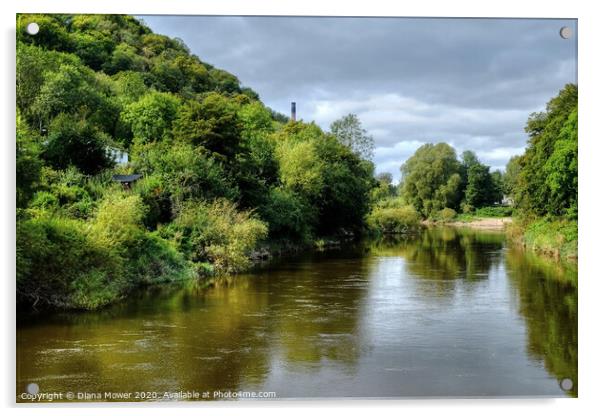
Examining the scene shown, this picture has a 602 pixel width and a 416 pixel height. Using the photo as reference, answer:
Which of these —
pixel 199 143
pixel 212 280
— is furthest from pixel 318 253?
pixel 212 280

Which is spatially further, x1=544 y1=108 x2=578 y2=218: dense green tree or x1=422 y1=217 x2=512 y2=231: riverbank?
x1=422 y1=217 x2=512 y2=231: riverbank

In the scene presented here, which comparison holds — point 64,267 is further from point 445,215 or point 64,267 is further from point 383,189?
point 445,215

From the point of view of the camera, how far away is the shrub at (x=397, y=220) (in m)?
48.2

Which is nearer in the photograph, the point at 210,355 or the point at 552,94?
the point at 210,355

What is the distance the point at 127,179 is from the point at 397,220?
2983cm

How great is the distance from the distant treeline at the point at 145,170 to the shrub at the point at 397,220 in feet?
20.9

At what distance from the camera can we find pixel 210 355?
407 inches

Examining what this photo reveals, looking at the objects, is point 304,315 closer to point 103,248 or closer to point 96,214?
point 103,248

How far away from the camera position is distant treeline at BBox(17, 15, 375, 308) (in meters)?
14.2

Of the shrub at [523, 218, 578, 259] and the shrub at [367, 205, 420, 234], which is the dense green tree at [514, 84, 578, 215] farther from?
the shrub at [367, 205, 420, 234]

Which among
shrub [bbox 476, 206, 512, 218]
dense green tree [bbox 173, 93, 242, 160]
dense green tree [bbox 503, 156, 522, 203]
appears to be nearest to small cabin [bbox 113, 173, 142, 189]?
dense green tree [bbox 173, 93, 242, 160]

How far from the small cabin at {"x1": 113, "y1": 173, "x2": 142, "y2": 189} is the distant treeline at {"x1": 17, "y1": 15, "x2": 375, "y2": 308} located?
1.44 feet

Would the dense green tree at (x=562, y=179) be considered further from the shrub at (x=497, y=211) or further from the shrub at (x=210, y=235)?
the shrub at (x=497, y=211)

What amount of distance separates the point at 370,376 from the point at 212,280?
1082 cm
